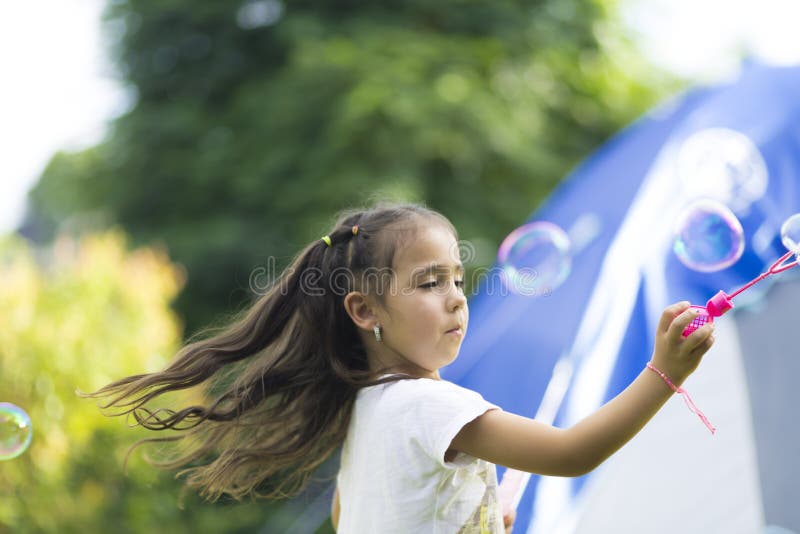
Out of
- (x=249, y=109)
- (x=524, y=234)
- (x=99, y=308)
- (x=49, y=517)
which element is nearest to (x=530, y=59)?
(x=249, y=109)

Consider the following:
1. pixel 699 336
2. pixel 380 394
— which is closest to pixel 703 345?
pixel 699 336

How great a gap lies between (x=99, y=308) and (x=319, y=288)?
3.18 m

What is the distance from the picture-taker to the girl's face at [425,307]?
1573 mm

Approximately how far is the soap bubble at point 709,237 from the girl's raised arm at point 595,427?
2.48 feet

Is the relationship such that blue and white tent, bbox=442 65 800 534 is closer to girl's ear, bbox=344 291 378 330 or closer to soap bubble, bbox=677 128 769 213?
soap bubble, bbox=677 128 769 213

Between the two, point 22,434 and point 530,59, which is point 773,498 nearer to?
point 22,434

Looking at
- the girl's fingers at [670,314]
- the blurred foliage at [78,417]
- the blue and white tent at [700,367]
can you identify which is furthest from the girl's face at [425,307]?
the blurred foliage at [78,417]

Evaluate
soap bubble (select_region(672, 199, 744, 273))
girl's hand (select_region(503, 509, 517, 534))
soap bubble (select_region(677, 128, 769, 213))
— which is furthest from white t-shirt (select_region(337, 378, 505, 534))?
soap bubble (select_region(677, 128, 769, 213))

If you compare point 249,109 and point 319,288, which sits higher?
point 249,109

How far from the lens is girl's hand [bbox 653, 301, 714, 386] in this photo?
4.23 feet

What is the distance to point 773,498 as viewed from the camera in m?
2.37

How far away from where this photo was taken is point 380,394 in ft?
5.15

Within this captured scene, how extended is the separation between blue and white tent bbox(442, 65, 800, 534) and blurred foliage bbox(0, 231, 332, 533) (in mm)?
1892

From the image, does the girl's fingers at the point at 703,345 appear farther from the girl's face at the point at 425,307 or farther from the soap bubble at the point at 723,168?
the soap bubble at the point at 723,168
